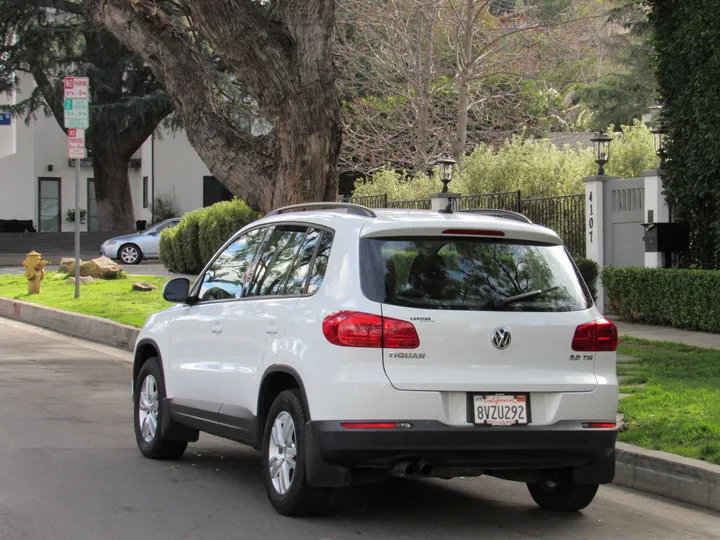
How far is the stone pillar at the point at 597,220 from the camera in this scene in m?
18.9

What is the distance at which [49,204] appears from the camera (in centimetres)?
5200

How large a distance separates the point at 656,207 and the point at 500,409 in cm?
1260

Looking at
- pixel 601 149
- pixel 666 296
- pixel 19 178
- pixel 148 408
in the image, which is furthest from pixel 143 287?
pixel 19 178

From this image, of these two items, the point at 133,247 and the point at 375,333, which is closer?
the point at 375,333

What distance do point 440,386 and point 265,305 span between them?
1.42m

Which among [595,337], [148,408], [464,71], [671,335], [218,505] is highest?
[464,71]

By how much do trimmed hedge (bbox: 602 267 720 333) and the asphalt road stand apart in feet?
28.3

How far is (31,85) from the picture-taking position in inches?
2056

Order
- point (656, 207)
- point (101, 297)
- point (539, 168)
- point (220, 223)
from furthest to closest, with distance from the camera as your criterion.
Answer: point (220, 223), point (539, 168), point (101, 297), point (656, 207)

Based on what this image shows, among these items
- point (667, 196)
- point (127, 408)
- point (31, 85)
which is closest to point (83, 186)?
point (31, 85)

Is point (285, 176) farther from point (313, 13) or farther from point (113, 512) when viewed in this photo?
point (113, 512)

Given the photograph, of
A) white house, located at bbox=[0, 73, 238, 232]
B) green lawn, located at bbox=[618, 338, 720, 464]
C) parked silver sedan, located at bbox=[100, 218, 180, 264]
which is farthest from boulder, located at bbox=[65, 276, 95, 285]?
white house, located at bbox=[0, 73, 238, 232]

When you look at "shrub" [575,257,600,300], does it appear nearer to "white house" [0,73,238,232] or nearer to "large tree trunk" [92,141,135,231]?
"white house" [0,73,238,232]

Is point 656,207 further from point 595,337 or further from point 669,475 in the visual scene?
point 595,337
